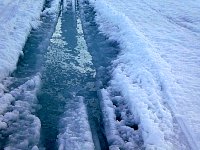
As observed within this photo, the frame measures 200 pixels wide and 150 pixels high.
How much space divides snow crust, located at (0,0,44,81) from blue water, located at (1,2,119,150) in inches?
6.4

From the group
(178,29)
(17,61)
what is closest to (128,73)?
(17,61)

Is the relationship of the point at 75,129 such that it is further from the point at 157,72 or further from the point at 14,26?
the point at 14,26

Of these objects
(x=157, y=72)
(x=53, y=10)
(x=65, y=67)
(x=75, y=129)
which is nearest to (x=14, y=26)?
(x=53, y=10)

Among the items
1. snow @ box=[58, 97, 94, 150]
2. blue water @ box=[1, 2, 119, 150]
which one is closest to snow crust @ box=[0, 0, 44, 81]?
blue water @ box=[1, 2, 119, 150]

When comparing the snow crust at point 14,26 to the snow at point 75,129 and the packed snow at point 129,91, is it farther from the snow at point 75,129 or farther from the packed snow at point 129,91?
the snow at point 75,129

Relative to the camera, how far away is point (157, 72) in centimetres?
602

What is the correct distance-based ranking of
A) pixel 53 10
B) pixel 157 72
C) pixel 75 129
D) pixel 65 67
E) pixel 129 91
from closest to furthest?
pixel 75 129
pixel 129 91
pixel 65 67
pixel 157 72
pixel 53 10

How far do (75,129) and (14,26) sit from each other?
4.17m

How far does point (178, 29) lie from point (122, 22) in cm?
169

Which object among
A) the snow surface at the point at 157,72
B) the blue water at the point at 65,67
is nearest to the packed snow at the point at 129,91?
the snow surface at the point at 157,72

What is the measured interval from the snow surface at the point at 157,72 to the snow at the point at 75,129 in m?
0.34

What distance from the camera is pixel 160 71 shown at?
6.04 m

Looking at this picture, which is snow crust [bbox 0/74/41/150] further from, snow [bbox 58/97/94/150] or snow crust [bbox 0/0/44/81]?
snow crust [bbox 0/0/44/81]

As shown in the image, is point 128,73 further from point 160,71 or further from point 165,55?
point 165,55
